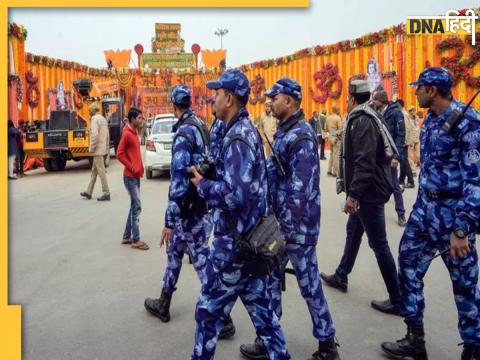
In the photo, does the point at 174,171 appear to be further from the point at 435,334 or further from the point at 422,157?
the point at 435,334

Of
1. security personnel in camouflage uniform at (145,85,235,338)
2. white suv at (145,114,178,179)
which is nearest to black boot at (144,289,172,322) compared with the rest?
security personnel in camouflage uniform at (145,85,235,338)

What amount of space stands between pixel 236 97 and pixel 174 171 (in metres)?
1.05

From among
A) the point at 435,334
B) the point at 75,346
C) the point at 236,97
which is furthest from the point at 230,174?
the point at 435,334

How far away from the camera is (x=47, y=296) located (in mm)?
4668

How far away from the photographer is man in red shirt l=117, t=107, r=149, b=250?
6.39 m

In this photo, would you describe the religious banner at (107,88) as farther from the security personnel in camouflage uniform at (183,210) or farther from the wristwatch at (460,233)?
the wristwatch at (460,233)

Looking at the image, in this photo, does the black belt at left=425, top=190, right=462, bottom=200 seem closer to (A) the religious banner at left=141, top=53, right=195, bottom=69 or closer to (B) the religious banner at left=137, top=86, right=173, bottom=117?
(B) the religious banner at left=137, top=86, right=173, bottom=117

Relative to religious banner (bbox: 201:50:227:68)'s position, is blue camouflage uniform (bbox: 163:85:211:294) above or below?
below

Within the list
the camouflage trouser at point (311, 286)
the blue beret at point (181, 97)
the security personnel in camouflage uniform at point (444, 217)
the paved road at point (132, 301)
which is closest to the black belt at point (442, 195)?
the security personnel in camouflage uniform at point (444, 217)

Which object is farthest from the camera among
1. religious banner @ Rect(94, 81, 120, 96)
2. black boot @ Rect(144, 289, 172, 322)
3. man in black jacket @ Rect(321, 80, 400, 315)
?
religious banner @ Rect(94, 81, 120, 96)

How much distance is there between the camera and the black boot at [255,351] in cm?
337

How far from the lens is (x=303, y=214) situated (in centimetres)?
325

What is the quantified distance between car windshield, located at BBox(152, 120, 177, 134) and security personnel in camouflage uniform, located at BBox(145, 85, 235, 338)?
9677 mm

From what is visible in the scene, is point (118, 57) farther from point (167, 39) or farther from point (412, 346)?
point (412, 346)
